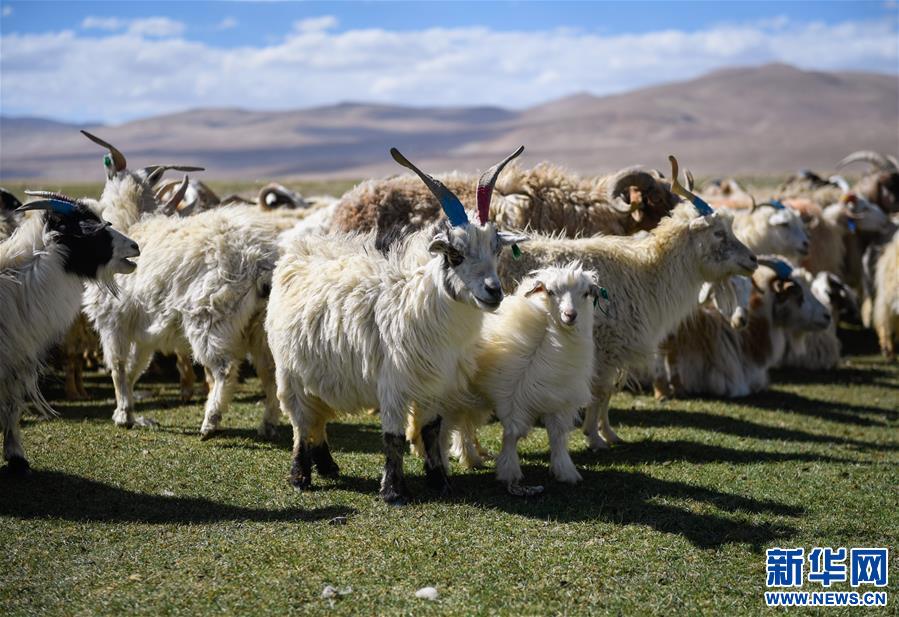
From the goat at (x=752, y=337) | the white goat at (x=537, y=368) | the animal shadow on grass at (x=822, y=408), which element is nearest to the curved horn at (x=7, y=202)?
the white goat at (x=537, y=368)

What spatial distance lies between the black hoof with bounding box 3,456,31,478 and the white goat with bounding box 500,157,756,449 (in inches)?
181

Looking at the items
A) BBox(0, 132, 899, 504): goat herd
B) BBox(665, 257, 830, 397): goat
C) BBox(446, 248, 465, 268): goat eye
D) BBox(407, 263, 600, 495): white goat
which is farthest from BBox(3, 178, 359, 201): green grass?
BBox(446, 248, 465, 268): goat eye

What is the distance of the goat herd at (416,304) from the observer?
23.2ft

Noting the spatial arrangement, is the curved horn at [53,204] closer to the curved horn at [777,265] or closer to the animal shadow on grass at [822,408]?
the animal shadow on grass at [822,408]

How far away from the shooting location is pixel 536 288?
307 inches

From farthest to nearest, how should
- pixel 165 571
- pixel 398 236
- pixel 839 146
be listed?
1. pixel 839 146
2. pixel 398 236
3. pixel 165 571

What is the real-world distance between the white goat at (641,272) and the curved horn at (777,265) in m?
3.77

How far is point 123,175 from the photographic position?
10.8 meters

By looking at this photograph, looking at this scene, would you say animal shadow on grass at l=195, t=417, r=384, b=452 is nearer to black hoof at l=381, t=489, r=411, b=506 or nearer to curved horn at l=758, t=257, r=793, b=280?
black hoof at l=381, t=489, r=411, b=506

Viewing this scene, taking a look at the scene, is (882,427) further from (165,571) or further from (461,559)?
(165,571)

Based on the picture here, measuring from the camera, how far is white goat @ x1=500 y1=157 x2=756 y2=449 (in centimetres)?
925

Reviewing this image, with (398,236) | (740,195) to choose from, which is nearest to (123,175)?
(398,236)

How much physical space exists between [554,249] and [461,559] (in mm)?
4045

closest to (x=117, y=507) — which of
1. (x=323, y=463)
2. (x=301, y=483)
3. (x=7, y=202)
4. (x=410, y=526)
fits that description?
(x=301, y=483)
